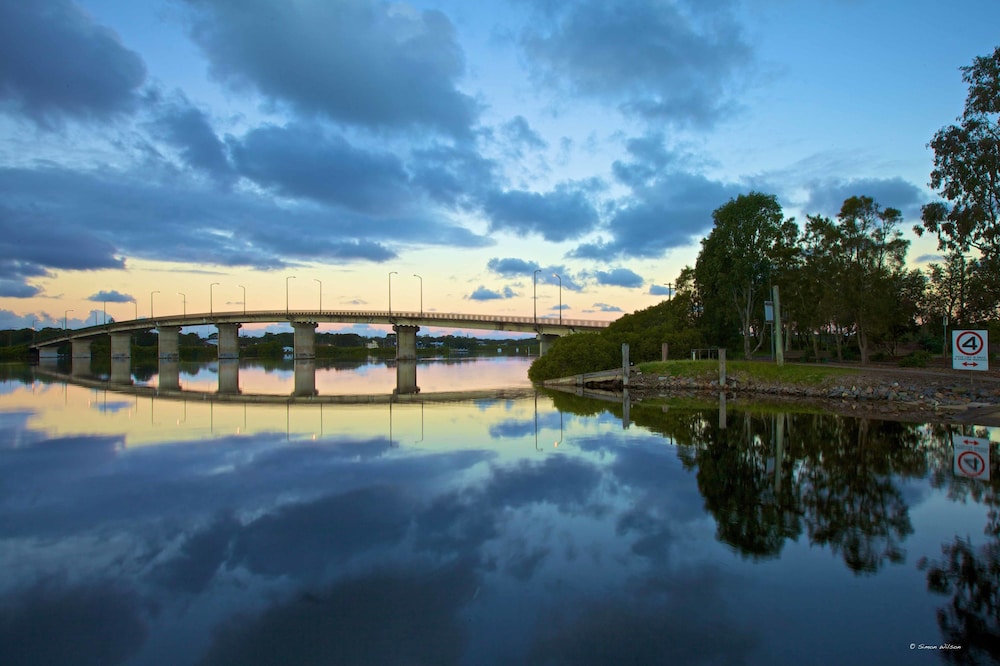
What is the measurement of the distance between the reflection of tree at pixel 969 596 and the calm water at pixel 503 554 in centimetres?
5

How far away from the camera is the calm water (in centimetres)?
789

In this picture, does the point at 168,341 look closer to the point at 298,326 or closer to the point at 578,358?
the point at 298,326

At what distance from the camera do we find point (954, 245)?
137ft

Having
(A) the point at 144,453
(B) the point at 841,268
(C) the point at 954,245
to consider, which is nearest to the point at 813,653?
(A) the point at 144,453

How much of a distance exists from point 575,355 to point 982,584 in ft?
161

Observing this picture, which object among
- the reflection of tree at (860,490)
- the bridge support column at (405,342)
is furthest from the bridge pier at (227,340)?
the reflection of tree at (860,490)

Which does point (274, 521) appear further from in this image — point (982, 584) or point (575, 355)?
point (575, 355)

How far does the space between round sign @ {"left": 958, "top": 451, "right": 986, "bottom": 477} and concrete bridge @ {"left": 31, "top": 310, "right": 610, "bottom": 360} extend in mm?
75269

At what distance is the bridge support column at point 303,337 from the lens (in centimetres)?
13012

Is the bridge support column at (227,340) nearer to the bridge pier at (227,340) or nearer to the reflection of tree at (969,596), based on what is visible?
the bridge pier at (227,340)

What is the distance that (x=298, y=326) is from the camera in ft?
427

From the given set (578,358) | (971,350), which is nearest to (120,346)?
(578,358)

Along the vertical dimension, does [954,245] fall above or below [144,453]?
above

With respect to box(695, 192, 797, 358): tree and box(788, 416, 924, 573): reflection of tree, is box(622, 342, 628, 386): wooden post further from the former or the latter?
box(788, 416, 924, 573): reflection of tree
